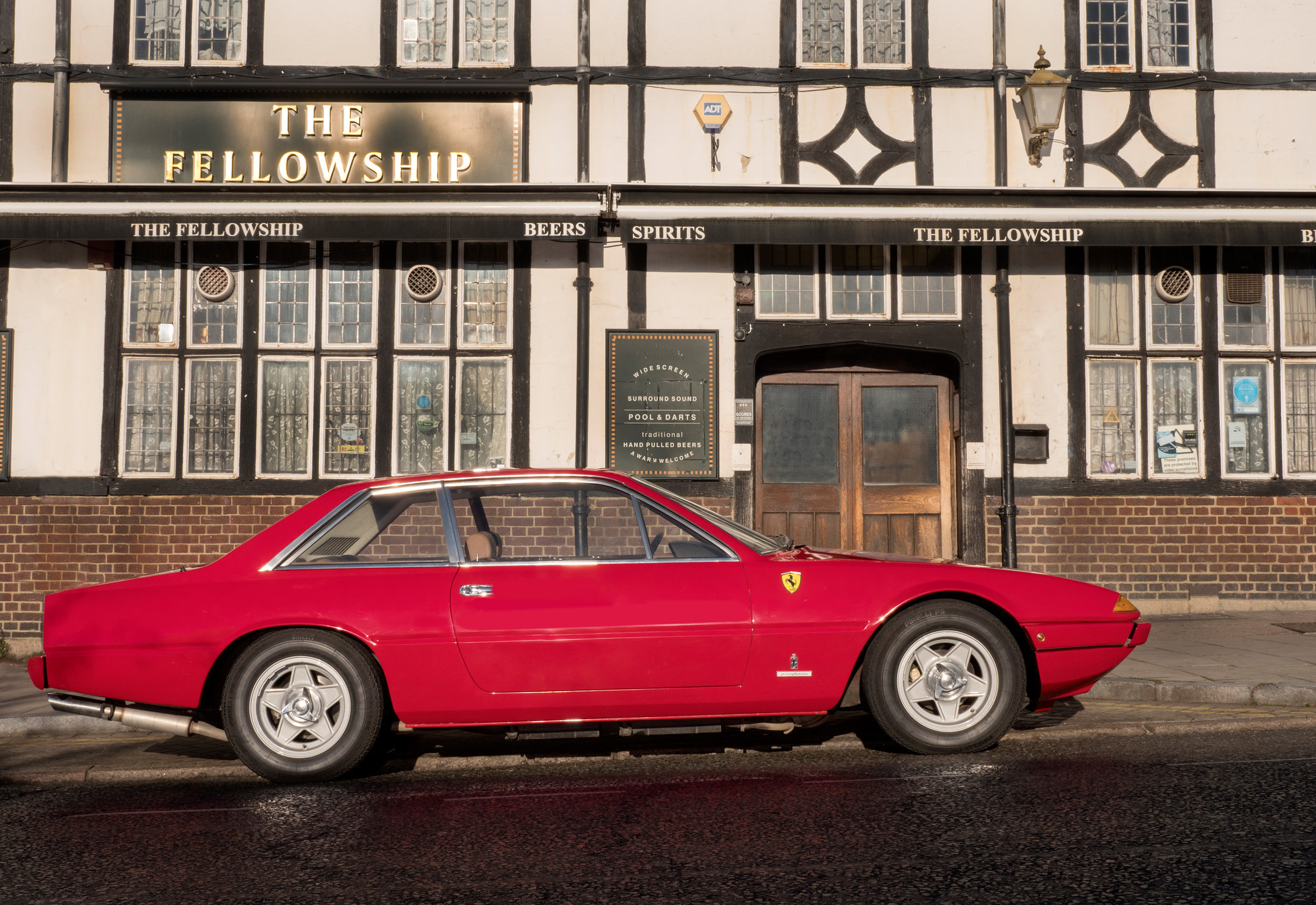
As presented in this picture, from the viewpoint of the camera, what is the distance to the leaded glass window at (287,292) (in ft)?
33.5

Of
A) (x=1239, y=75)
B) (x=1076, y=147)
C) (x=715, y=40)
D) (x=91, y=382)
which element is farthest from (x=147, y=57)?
(x=1239, y=75)

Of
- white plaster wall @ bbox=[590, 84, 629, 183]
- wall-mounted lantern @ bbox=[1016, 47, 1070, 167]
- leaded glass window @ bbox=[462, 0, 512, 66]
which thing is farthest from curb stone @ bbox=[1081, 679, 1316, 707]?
leaded glass window @ bbox=[462, 0, 512, 66]

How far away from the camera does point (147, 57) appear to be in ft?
33.6

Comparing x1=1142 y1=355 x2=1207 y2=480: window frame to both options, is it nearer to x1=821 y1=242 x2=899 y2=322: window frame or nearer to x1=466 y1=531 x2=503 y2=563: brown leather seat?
x1=821 y1=242 x2=899 y2=322: window frame

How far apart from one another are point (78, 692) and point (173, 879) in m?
1.88

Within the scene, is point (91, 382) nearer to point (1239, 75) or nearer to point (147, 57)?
point (147, 57)

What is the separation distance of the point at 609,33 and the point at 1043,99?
4226mm

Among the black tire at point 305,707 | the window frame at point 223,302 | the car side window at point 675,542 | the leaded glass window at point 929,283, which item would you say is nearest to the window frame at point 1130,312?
the leaded glass window at point 929,283

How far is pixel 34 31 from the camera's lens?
1012 cm

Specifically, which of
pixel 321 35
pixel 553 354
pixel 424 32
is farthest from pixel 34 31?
pixel 553 354

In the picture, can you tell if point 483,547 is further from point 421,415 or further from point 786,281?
point 786,281

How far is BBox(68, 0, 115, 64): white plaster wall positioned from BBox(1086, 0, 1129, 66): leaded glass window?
977 centimetres

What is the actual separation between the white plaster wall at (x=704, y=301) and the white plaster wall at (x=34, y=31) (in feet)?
20.1

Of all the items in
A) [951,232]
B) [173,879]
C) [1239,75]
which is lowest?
[173,879]
